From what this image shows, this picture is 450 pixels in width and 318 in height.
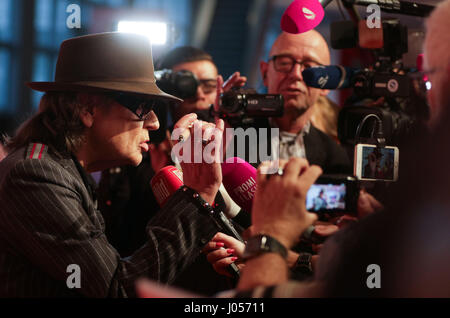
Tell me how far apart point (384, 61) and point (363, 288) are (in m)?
1.30

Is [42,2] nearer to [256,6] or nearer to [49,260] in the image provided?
[256,6]

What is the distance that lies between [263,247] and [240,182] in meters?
0.64

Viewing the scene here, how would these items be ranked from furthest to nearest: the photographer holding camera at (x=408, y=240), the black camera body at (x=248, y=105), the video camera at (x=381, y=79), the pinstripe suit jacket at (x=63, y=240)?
the black camera body at (x=248, y=105), the video camera at (x=381, y=79), the pinstripe suit jacket at (x=63, y=240), the photographer holding camera at (x=408, y=240)

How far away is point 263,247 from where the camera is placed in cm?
102

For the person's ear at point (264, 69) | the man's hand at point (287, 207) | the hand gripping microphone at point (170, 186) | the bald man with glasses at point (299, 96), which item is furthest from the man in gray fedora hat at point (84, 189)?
the person's ear at point (264, 69)

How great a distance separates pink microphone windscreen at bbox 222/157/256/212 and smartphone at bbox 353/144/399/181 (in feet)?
1.20

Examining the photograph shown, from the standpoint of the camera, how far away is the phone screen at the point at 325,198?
1202mm

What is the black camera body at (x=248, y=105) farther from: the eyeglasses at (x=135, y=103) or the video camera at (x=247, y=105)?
the eyeglasses at (x=135, y=103)

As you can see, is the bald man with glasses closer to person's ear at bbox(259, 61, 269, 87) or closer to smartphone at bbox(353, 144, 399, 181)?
person's ear at bbox(259, 61, 269, 87)

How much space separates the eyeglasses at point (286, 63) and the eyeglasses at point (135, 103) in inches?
44.4
